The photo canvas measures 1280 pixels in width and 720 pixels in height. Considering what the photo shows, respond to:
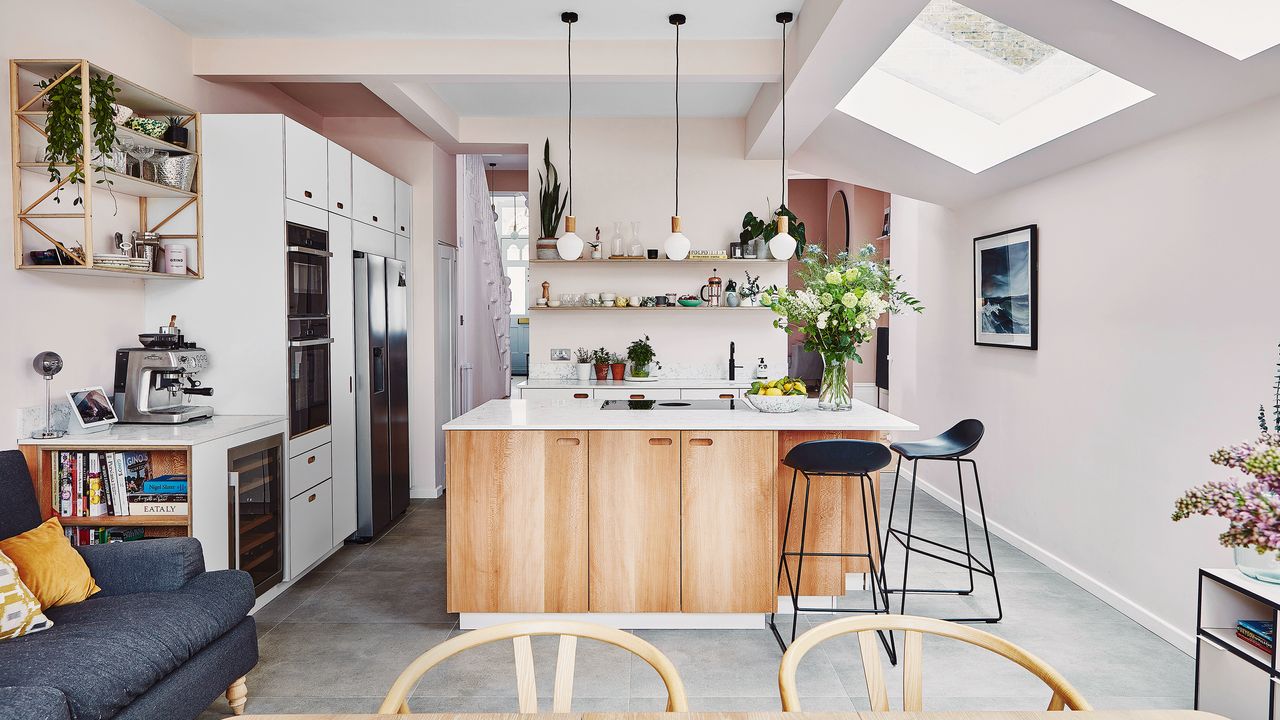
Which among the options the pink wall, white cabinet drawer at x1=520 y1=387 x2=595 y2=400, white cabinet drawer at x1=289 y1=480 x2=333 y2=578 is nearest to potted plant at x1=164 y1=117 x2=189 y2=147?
the pink wall

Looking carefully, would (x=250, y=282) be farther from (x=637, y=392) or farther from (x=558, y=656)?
(x=558, y=656)

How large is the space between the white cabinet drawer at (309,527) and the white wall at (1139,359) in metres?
3.97

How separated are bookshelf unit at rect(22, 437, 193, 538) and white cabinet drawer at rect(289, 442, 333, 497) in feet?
2.28

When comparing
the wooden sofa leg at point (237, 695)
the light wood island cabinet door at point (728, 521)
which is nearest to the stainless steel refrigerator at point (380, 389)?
the wooden sofa leg at point (237, 695)

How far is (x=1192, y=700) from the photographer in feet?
8.63

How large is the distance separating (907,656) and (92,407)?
3.37m

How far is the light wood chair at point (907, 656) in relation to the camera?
1.30m

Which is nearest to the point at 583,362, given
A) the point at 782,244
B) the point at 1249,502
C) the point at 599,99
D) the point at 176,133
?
the point at 599,99

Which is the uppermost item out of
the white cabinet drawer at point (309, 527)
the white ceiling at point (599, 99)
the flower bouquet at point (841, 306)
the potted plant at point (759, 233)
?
the white ceiling at point (599, 99)

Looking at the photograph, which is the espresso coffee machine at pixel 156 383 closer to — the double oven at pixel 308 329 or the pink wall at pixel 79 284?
the pink wall at pixel 79 284

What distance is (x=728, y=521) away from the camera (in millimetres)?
3197

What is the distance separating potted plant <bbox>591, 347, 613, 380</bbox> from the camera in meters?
5.61

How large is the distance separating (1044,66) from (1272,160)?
1205 mm

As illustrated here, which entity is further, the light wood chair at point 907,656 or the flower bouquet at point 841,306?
the flower bouquet at point 841,306
